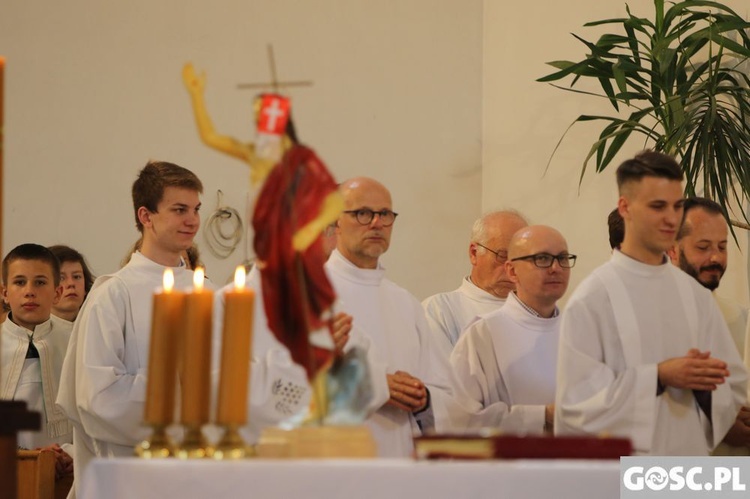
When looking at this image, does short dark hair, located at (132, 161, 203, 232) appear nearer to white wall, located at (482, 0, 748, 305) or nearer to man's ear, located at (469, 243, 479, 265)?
man's ear, located at (469, 243, 479, 265)

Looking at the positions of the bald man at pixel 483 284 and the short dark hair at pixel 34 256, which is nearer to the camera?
the short dark hair at pixel 34 256

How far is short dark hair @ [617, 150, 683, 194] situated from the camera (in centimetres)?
433

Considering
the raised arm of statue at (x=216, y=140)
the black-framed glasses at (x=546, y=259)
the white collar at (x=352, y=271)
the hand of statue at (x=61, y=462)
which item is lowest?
the hand of statue at (x=61, y=462)

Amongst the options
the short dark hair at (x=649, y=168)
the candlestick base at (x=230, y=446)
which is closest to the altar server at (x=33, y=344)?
the short dark hair at (x=649, y=168)

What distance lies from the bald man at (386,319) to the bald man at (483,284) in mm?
1087

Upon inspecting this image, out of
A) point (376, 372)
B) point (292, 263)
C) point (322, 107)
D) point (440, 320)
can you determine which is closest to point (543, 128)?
point (322, 107)

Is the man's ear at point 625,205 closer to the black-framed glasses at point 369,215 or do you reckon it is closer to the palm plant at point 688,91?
the black-framed glasses at point 369,215

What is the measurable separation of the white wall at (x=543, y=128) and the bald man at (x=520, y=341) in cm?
304

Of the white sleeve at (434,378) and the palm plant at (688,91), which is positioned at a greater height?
the palm plant at (688,91)

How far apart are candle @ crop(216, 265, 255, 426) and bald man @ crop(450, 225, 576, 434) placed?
3041 mm

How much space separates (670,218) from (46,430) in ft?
13.2

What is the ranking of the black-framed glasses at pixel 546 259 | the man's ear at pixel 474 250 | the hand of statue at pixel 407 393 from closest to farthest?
1. the hand of statue at pixel 407 393
2. the black-framed glasses at pixel 546 259
3. the man's ear at pixel 474 250

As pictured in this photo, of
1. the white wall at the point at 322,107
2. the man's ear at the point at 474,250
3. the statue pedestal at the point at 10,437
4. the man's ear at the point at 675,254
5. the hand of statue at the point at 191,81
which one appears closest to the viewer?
the statue pedestal at the point at 10,437

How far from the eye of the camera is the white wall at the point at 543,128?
29.5 ft
